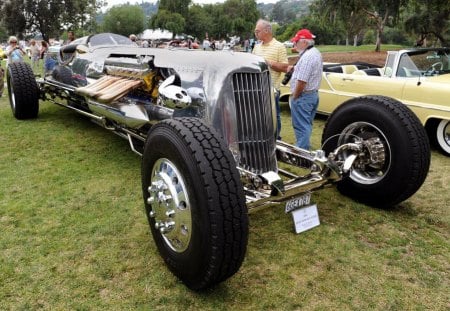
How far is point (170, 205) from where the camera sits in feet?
8.83

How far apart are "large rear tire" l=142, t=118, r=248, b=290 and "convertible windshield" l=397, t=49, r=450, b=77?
5269 mm

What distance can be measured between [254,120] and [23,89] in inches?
205

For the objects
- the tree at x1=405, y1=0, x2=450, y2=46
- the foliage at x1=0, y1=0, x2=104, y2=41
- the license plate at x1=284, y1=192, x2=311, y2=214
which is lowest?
the license plate at x1=284, y1=192, x2=311, y2=214

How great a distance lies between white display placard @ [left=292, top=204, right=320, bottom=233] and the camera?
3.27 metres

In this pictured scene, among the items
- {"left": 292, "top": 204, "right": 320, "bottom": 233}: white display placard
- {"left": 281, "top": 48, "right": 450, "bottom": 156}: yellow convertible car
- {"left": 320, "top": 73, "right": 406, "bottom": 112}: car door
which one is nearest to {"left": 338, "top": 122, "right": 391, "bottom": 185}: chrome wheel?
{"left": 292, "top": 204, "right": 320, "bottom": 233}: white display placard

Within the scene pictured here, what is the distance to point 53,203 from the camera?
161 inches

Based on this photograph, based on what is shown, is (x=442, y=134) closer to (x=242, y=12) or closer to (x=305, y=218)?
(x=305, y=218)

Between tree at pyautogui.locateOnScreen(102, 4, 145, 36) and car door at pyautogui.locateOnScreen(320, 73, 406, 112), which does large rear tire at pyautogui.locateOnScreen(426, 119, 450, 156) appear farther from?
tree at pyautogui.locateOnScreen(102, 4, 145, 36)

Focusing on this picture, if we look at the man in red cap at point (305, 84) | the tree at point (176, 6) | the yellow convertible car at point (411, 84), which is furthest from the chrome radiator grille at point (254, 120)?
the tree at point (176, 6)

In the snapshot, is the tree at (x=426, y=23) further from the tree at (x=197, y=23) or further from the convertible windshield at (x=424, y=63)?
the tree at (x=197, y=23)

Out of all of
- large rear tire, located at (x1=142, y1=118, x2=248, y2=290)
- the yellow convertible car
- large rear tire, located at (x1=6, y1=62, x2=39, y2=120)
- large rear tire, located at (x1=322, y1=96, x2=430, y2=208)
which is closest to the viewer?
large rear tire, located at (x1=142, y1=118, x2=248, y2=290)

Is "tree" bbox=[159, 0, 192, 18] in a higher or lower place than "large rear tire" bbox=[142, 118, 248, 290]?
higher

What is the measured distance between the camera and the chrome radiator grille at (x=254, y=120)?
338cm

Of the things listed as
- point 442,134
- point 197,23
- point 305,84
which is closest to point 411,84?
point 442,134
